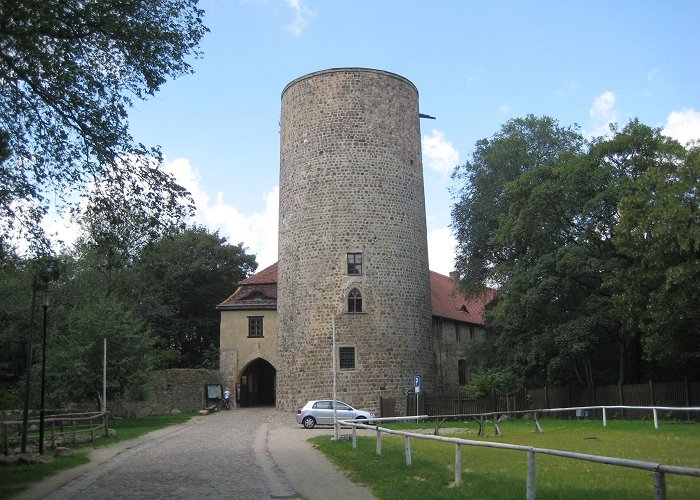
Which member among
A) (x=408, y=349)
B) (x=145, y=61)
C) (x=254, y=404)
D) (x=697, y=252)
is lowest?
Answer: (x=254, y=404)

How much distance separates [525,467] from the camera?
41.7 ft

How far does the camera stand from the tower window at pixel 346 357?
3538 cm

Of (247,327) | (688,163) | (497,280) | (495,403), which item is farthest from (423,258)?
(688,163)

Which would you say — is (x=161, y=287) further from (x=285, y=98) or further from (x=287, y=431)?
(x=287, y=431)

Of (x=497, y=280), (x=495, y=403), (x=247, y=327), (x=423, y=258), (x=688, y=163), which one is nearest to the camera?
(x=688, y=163)

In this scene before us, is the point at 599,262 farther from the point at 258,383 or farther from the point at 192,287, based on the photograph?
the point at 192,287

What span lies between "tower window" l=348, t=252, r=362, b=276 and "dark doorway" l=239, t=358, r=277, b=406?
1413cm

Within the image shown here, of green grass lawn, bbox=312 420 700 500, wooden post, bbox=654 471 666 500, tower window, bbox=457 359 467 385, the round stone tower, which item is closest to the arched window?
the round stone tower

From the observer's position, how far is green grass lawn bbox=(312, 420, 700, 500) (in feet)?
32.0

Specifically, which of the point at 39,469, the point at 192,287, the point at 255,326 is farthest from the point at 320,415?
the point at 192,287

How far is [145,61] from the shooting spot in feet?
42.7

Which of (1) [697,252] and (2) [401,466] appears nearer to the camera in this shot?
(2) [401,466]

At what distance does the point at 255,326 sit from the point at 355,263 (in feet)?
40.8

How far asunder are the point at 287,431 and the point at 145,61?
55.3 feet
